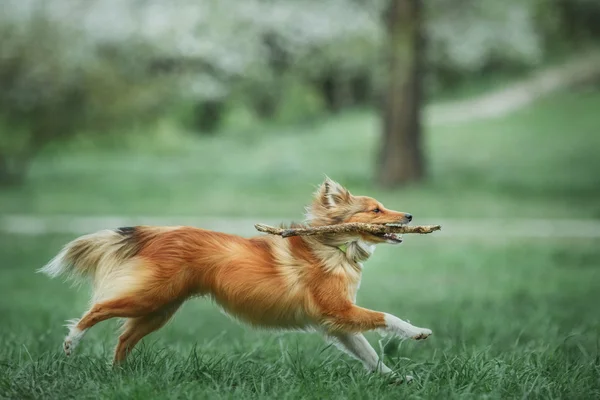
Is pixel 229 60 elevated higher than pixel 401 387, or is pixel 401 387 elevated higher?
pixel 229 60

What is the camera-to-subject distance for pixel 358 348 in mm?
5285

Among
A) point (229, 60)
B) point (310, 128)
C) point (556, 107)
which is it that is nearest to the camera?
point (229, 60)

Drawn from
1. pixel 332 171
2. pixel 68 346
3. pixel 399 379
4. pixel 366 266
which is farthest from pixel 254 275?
pixel 332 171

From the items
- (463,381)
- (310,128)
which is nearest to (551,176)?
(310,128)

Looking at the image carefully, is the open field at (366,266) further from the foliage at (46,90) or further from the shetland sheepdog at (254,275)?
the foliage at (46,90)

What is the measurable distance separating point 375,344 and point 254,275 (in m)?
2.80

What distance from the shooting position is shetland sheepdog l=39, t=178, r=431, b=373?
5051 millimetres

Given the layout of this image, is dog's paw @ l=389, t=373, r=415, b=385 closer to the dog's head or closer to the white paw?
the dog's head

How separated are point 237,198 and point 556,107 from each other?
471 inches

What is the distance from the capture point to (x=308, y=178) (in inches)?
963

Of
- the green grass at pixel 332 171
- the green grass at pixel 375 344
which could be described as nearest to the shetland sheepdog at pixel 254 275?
the green grass at pixel 375 344

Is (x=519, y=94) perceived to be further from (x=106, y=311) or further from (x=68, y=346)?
(x=68, y=346)

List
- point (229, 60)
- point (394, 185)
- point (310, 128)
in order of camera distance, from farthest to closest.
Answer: point (310, 128) < point (229, 60) < point (394, 185)

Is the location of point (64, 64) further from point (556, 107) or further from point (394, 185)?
point (556, 107)
